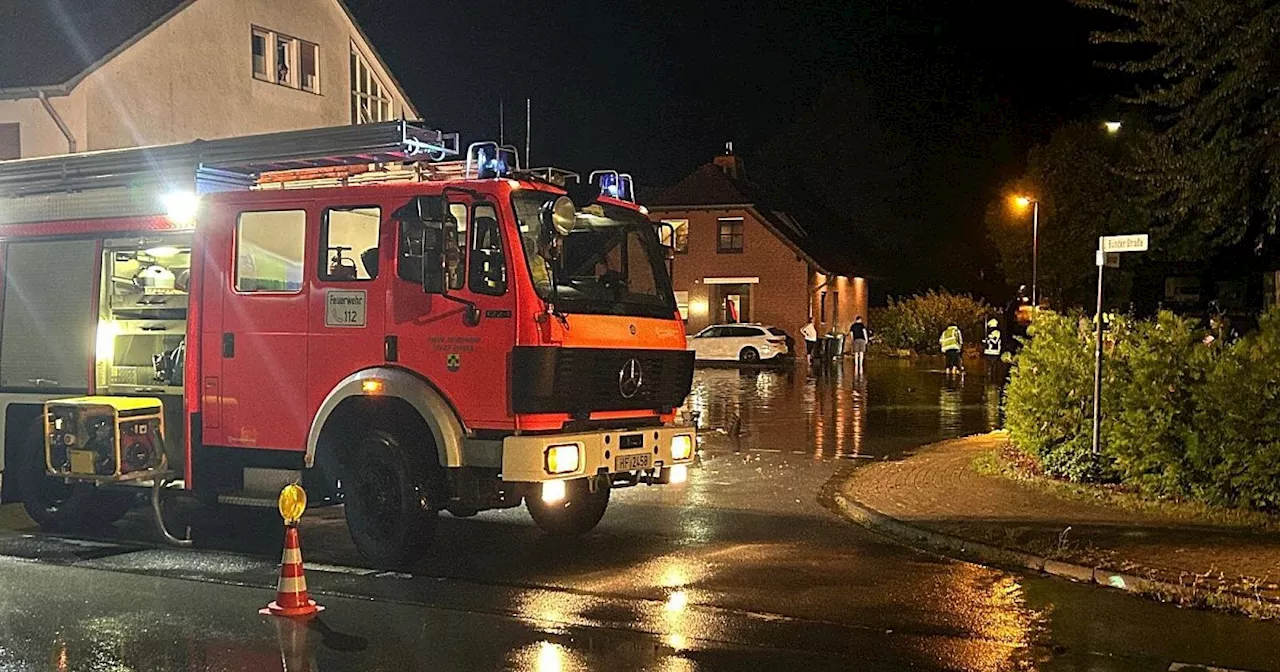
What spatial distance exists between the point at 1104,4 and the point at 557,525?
24.3ft

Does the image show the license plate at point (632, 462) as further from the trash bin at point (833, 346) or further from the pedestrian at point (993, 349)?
the trash bin at point (833, 346)

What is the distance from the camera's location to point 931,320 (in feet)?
163

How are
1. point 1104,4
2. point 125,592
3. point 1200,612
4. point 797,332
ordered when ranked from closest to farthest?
point 1200,612 → point 125,592 → point 1104,4 → point 797,332

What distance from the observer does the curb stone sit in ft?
28.7

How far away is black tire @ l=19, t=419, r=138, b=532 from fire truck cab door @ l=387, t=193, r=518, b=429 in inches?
142

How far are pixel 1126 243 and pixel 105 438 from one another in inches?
391

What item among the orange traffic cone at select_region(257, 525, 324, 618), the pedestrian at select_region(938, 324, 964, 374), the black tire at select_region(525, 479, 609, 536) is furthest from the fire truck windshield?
the pedestrian at select_region(938, 324, 964, 374)

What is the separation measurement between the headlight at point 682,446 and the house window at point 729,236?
40.6 metres

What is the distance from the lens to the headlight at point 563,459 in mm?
9031

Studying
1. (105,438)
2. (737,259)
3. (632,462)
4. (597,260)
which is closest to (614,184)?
(597,260)

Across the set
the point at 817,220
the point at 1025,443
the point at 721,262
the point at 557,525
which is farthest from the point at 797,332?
the point at 557,525

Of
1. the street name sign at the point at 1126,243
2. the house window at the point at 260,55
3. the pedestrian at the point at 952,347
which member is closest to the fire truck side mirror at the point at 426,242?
the street name sign at the point at 1126,243

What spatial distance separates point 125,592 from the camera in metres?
8.83

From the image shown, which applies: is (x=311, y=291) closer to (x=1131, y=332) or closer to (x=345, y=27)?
(x=1131, y=332)
